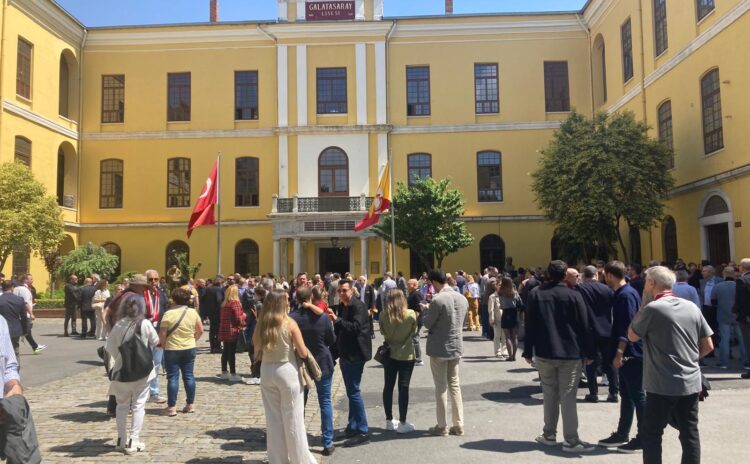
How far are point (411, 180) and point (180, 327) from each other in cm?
2226

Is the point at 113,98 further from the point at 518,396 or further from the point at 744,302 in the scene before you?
the point at 744,302

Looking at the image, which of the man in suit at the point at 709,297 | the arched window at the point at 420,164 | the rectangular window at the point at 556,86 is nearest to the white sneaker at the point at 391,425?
the man in suit at the point at 709,297

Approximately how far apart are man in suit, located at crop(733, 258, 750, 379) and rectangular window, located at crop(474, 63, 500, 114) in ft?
67.9

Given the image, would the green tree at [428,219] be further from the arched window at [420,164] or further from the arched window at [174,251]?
the arched window at [174,251]

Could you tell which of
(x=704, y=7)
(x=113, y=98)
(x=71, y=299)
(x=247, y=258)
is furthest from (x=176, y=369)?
(x=113, y=98)

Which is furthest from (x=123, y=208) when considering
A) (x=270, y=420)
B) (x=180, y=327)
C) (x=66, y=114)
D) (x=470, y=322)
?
(x=270, y=420)

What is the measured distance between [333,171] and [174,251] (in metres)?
8.90

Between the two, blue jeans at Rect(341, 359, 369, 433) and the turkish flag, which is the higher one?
the turkish flag

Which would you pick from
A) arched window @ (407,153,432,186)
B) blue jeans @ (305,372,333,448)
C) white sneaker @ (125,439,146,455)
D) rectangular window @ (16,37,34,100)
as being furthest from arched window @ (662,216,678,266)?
rectangular window @ (16,37,34,100)

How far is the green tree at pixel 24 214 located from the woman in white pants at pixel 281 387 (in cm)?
1837

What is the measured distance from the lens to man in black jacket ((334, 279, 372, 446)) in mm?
6637

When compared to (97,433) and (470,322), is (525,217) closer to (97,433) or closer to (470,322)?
(470,322)

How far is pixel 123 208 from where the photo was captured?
98.1 feet

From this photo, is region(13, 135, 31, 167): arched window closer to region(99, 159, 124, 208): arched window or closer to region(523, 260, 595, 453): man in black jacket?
region(99, 159, 124, 208): arched window
